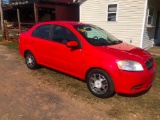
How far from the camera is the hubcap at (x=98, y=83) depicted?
4039 mm

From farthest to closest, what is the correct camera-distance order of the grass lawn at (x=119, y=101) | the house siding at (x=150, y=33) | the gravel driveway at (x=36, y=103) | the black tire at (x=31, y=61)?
1. the house siding at (x=150, y=33)
2. the black tire at (x=31, y=61)
3. the grass lawn at (x=119, y=101)
4. the gravel driveway at (x=36, y=103)

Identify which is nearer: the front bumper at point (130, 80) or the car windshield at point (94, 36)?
the front bumper at point (130, 80)

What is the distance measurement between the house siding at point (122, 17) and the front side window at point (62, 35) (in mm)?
6501

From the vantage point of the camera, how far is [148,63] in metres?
4.09

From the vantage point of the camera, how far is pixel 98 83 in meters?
4.12

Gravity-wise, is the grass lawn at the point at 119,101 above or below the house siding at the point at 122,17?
below

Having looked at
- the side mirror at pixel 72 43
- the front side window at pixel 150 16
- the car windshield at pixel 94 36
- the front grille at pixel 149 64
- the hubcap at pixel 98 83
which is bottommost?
the hubcap at pixel 98 83

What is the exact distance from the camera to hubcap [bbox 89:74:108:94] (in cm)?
404

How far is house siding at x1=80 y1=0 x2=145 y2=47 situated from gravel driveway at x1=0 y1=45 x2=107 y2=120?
700 centimetres

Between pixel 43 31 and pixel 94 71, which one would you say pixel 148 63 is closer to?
pixel 94 71

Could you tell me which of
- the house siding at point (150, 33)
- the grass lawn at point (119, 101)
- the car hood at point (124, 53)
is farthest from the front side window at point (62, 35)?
the house siding at point (150, 33)

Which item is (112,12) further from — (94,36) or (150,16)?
(94,36)

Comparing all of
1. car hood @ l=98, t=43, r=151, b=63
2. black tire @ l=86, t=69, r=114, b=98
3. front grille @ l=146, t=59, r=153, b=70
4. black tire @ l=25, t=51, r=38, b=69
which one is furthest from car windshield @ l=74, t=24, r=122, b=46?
black tire @ l=25, t=51, r=38, b=69

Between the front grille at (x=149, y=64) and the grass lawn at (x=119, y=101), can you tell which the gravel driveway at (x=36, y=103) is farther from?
the front grille at (x=149, y=64)
